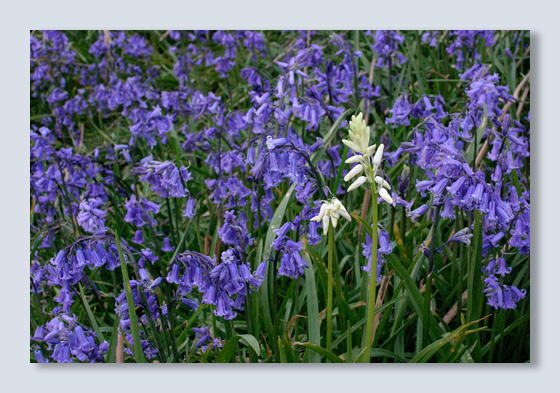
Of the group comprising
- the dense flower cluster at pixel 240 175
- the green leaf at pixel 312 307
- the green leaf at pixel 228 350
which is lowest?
the green leaf at pixel 228 350

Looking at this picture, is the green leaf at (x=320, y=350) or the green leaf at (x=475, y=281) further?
the green leaf at (x=475, y=281)

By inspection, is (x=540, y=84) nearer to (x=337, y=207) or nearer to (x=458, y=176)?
(x=458, y=176)

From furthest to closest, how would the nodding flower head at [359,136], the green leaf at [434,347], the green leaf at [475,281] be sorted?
the green leaf at [475,281] → the green leaf at [434,347] → the nodding flower head at [359,136]

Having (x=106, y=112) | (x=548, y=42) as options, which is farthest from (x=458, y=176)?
(x=106, y=112)

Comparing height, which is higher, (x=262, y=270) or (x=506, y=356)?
(x=262, y=270)

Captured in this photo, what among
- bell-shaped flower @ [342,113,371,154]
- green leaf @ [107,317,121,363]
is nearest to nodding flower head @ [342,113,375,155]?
bell-shaped flower @ [342,113,371,154]

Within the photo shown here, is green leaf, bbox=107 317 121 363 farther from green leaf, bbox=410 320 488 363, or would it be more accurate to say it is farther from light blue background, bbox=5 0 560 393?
green leaf, bbox=410 320 488 363

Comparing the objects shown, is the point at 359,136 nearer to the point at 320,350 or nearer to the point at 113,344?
the point at 320,350

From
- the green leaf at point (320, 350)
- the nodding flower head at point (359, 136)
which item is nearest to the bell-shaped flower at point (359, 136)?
the nodding flower head at point (359, 136)

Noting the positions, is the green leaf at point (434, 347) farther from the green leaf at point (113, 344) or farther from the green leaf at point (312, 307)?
the green leaf at point (113, 344)

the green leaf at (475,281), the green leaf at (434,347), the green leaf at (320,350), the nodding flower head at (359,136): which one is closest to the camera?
the nodding flower head at (359,136)

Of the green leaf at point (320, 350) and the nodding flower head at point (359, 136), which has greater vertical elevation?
the nodding flower head at point (359, 136)
